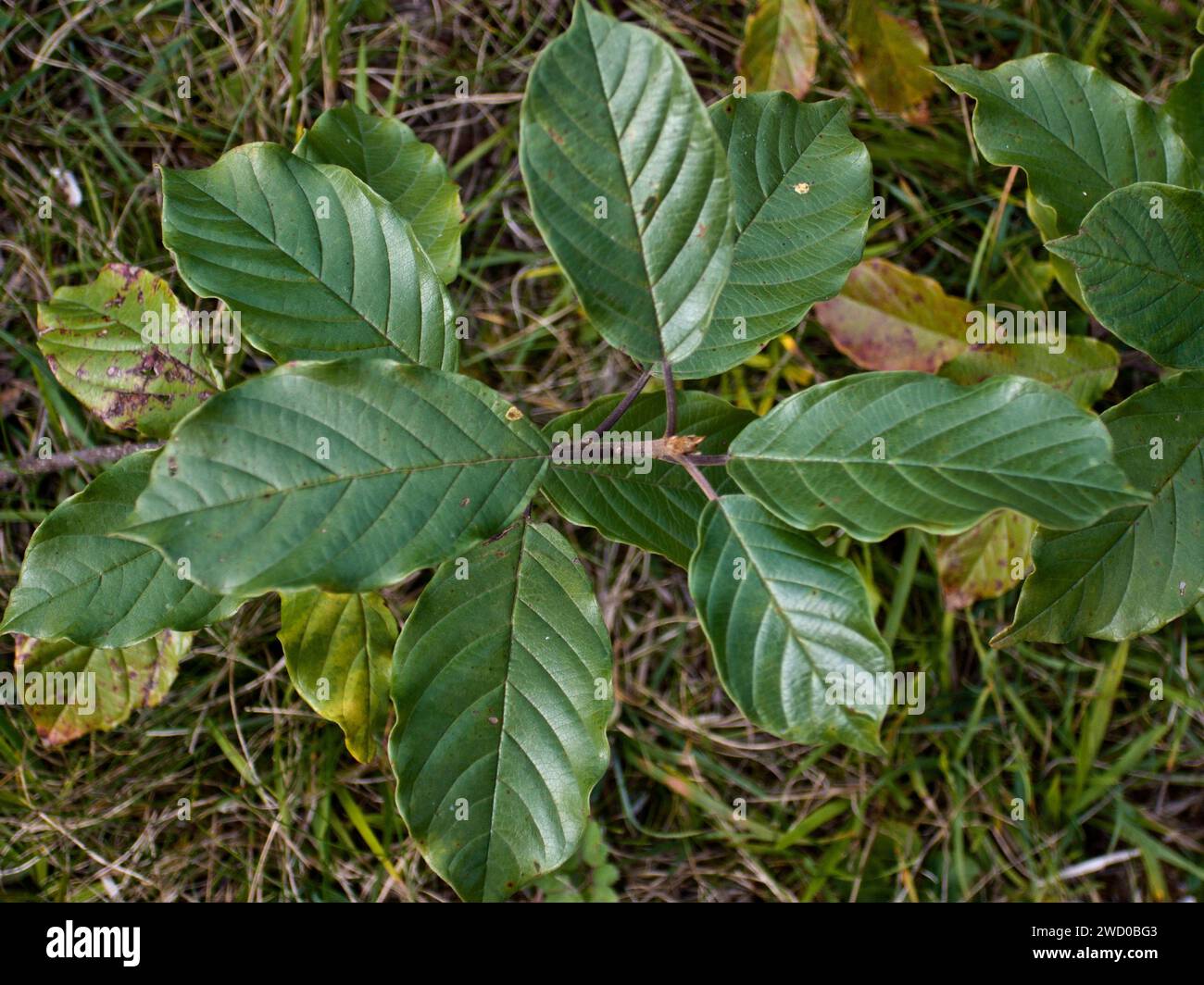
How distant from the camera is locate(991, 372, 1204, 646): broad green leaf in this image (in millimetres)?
1671

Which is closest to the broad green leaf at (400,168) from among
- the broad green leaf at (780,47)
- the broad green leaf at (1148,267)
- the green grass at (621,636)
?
the green grass at (621,636)

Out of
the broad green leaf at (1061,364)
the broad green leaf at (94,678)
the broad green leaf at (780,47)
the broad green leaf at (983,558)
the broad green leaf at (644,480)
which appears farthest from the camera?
the broad green leaf at (780,47)

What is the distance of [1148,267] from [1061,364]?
1.86 feet

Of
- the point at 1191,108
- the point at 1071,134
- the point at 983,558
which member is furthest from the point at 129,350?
the point at 1191,108

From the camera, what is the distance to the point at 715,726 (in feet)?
9.27

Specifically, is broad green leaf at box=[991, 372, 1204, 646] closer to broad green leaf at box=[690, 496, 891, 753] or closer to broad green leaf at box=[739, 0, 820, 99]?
broad green leaf at box=[690, 496, 891, 753]

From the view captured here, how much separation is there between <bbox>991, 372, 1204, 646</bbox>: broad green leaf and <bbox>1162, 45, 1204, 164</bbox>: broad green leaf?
21.1 inches

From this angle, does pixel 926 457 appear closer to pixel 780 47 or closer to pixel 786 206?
pixel 786 206

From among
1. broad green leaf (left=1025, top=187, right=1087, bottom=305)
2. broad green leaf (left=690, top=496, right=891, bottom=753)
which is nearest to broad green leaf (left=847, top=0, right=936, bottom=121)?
broad green leaf (left=1025, top=187, right=1087, bottom=305)

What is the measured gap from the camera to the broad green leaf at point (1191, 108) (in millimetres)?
1866

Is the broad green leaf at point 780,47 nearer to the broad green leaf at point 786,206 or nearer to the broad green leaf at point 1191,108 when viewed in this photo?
the broad green leaf at point 1191,108

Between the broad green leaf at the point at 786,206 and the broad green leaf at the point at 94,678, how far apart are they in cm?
155

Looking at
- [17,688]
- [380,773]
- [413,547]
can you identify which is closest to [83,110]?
[17,688]

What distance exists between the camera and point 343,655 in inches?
76.3
